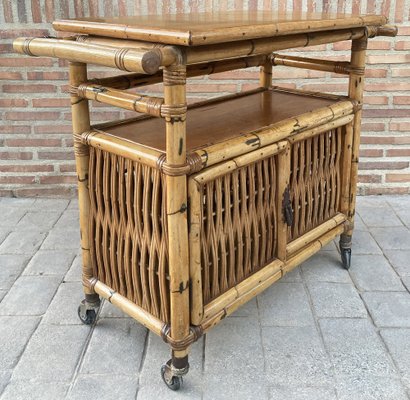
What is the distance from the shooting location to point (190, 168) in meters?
1.41

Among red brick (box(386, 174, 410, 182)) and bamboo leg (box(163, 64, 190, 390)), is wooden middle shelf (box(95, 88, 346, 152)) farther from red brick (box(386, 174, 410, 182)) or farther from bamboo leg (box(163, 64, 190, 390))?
red brick (box(386, 174, 410, 182))

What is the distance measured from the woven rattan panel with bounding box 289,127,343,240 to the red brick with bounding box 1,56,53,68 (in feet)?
5.34

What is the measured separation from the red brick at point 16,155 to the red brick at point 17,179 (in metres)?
0.12

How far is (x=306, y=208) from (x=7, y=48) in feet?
→ 6.12

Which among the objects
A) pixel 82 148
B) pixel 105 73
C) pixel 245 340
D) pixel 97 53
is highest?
pixel 97 53

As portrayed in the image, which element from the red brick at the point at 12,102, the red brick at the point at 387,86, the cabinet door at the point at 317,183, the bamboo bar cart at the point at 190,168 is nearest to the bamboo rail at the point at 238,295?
the bamboo bar cart at the point at 190,168

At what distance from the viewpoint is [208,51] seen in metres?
1.39

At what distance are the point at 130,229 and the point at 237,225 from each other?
0.35 meters

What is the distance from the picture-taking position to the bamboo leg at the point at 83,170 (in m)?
1.61

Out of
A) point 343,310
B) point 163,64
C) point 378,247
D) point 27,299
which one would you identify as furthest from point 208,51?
point 378,247

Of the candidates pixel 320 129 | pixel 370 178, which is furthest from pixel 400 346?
pixel 370 178

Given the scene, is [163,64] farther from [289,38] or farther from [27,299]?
[27,299]

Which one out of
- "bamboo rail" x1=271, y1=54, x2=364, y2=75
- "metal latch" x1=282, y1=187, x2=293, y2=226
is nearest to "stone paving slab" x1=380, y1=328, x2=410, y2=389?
"metal latch" x1=282, y1=187, x2=293, y2=226

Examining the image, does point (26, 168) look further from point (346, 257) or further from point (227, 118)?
point (346, 257)
